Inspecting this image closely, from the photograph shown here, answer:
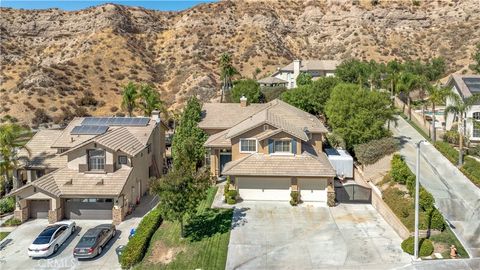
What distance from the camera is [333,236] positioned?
26.2 m

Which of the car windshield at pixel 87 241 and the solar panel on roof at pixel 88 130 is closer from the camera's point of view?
the car windshield at pixel 87 241

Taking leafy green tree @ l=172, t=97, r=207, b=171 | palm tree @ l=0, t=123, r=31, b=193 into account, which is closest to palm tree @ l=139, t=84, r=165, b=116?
leafy green tree @ l=172, t=97, r=207, b=171

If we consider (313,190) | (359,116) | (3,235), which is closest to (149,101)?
(3,235)

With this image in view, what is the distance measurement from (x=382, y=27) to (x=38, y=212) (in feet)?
344

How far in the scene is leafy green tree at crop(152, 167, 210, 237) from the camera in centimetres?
2480

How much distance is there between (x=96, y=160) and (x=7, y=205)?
8.47m

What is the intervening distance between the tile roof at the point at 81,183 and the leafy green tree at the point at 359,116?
22483mm

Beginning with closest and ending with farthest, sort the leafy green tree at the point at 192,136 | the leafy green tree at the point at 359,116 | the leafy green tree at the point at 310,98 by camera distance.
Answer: the leafy green tree at the point at 192,136 < the leafy green tree at the point at 359,116 < the leafy green tree at the point at 310,98

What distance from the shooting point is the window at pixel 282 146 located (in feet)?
110

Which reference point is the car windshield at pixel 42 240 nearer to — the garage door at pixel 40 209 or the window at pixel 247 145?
the garage door at pixel 40 209

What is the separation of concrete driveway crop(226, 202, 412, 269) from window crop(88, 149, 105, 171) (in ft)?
38.3

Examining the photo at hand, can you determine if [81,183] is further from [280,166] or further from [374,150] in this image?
[374,150]

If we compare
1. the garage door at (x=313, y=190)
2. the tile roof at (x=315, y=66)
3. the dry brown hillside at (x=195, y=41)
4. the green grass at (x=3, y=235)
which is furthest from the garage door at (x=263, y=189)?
the tile roof at (x=315, y=66)

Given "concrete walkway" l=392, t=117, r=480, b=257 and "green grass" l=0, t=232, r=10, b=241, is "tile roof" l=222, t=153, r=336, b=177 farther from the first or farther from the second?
"green grass" l=0, t=232, r=10, b=241
